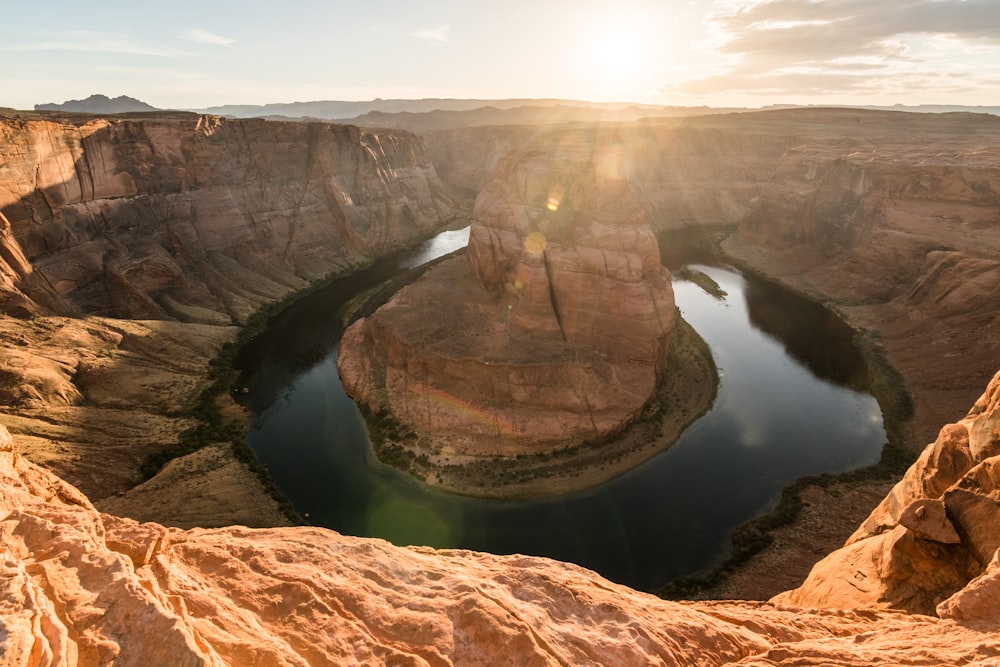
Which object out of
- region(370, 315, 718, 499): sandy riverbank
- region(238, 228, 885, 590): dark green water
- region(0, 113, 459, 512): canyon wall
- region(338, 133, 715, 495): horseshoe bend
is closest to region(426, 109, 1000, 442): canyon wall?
region(338, 133, 715, 495): horseshoe bend

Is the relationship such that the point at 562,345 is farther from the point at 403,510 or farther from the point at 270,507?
the point at 270,507

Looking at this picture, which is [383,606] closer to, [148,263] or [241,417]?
[241,417]

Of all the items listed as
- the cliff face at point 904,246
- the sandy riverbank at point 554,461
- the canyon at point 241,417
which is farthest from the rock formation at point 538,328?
the cliff face at point 904,246

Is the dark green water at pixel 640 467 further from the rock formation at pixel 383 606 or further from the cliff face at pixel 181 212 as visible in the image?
the rock formation at pixel 383 606

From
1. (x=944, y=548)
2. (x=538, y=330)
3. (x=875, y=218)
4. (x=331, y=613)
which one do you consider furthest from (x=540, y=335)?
(x=875, y=218)

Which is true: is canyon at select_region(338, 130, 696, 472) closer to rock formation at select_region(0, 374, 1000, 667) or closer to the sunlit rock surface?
the sunlit rock surface

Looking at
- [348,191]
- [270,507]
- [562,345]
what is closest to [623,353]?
[562,345]
